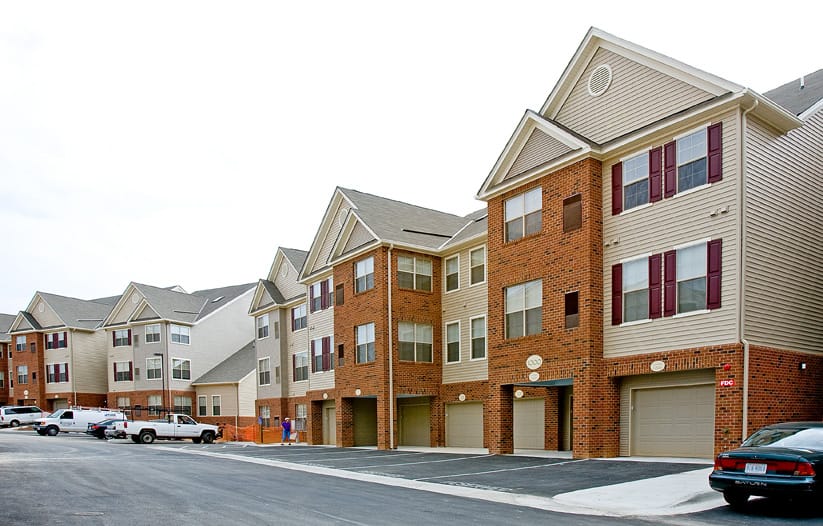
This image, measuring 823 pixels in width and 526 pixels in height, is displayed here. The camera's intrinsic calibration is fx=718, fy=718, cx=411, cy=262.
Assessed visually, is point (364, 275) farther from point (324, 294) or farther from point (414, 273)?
point (324, 294)

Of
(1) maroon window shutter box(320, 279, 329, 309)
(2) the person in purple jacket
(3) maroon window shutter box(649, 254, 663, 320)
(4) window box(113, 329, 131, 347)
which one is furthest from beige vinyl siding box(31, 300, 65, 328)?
(3) maroon window shutter box(649, 254, 663, 320)

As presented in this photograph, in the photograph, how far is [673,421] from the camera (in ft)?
64.4

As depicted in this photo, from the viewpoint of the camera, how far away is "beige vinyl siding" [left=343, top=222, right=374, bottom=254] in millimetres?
32831

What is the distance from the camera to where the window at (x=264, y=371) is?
150ft

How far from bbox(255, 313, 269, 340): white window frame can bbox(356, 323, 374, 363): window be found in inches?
577

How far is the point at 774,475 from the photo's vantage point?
36.9 ft

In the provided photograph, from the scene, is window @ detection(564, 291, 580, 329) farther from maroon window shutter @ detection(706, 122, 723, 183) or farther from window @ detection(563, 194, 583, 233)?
maroon window shutter @ detection(706, 122, 723, 183)

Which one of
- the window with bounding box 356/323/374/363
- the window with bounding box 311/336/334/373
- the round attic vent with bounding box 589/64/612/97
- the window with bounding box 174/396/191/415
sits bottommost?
the window with bounding box 174/396/191/415

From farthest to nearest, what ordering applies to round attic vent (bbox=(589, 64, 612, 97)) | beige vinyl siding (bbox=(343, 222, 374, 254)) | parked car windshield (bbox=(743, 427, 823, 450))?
beige vinyl siding (bbox=(343, 222, 374, 254)), round attic vent (bbox=(589, 64, 612, 97)), parked car windshield (bbox=(743, 427, 823, 450))

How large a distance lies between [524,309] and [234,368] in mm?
37371

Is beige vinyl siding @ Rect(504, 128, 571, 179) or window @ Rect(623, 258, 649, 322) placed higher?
beige vinyl siding @ Rect(504, 128, 571, 179)

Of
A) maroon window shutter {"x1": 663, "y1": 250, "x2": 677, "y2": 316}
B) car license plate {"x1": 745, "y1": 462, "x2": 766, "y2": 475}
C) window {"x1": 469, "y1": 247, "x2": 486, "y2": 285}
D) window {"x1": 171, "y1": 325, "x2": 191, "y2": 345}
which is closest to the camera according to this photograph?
car license plate {"x1": 745, "y1": 462, "x2": 766, "y2": 475}

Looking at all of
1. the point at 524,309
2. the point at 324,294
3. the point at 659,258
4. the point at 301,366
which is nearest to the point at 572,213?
the point at 659,258

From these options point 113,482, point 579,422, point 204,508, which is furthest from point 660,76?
point 113,482
